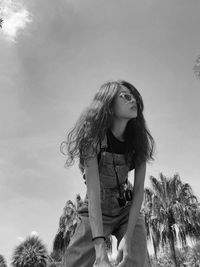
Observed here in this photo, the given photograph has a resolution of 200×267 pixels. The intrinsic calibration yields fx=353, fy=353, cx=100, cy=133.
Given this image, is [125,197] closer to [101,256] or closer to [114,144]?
[114,144]

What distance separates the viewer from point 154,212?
3009 centimetres

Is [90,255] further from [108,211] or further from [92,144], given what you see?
[92,144]

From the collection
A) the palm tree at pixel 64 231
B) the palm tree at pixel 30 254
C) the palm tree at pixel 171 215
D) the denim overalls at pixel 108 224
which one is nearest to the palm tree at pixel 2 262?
the palm tree at pixel 30 254

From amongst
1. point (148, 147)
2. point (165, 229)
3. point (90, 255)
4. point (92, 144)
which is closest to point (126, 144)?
point (148, 147)

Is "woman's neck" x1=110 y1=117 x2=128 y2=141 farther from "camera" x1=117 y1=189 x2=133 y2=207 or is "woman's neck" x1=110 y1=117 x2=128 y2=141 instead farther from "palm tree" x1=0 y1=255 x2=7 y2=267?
"palm tree" x1=0 y1=255 x2=7 y2=267

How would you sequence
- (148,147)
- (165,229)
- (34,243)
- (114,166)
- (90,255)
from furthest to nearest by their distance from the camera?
(34,243) < (165,229) < (148,147) < (114,166) < (90,255)

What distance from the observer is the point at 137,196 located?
2.80 metres

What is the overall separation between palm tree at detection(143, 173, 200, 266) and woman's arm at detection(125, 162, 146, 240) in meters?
27.0

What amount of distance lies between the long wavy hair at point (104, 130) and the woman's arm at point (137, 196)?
3.2 inches

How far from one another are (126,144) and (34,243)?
53.3 m

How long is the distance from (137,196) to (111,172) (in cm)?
28

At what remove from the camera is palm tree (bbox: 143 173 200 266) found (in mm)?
29391

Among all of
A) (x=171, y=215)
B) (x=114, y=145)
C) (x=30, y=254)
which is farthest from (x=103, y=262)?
(x=30, y=254)

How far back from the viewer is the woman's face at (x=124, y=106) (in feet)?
9.77
